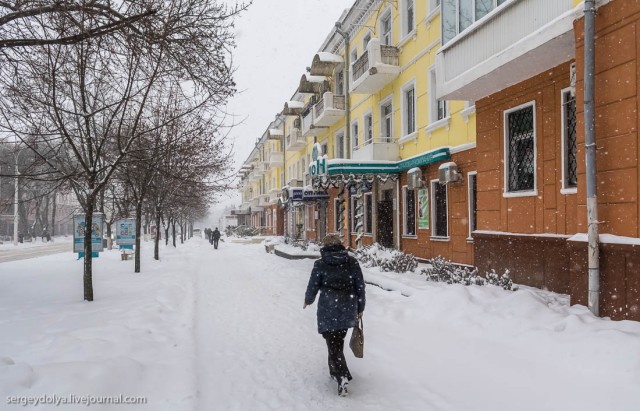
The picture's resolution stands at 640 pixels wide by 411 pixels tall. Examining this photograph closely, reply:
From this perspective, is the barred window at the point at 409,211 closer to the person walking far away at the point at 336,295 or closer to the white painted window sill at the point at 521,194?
the white painted window sill at the point at 521,194

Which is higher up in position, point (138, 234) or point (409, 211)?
point (409, 211)

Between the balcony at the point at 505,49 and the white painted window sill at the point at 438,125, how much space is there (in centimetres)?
288

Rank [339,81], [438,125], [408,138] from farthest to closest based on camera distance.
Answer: [339,81], [408,138], [438,125]

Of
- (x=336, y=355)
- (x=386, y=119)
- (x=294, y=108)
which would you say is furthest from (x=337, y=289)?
(x=294, y=108)

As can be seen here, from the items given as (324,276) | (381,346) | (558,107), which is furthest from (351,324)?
(558,107)

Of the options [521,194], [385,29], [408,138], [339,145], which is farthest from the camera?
[339,145]

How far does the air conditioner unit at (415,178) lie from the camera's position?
14.1 m

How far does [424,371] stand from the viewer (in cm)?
496

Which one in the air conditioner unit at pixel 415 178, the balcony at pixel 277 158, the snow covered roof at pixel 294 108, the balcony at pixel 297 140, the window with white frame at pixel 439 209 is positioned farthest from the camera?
the balcony at pixel 277 158

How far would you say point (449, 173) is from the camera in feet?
40.6

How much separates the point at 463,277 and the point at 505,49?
457 cm

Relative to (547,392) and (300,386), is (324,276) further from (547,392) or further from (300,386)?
(547,392)

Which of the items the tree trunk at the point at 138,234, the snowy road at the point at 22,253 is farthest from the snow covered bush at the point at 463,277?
the snowy road at the point at 22,253

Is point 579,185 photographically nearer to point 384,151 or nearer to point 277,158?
point 384,151
